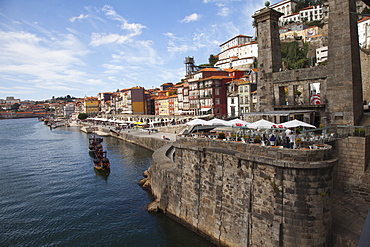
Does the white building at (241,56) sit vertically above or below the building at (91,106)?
above

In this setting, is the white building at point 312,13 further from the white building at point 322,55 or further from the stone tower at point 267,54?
the stone tower at point 267,54

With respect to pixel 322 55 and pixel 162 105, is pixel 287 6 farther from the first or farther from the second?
pixel 162 105

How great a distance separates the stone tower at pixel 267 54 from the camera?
23.8 m

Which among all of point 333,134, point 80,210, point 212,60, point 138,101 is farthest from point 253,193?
point 212,60

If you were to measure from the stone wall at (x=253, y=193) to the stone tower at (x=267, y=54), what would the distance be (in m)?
10.7

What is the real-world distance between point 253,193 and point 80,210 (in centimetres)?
1512

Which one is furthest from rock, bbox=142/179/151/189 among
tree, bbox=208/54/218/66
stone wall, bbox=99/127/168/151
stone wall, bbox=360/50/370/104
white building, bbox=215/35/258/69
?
tree, bbox=208/54/218/66

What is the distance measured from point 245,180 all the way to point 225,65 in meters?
93.1

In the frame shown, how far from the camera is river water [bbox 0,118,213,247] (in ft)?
54.2

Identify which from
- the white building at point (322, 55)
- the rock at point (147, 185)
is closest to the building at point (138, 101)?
the white building at point (322, 55)

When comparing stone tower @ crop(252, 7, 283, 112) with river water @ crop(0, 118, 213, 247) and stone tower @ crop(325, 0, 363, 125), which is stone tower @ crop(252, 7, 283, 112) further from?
river water @ crop(0, 118, 213, 247)

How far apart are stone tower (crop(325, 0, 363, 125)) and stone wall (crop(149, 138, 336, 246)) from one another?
9.39m

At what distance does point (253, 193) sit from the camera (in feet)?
41.9

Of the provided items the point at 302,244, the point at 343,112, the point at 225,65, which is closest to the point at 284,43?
the point at 225,65
